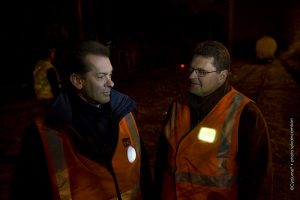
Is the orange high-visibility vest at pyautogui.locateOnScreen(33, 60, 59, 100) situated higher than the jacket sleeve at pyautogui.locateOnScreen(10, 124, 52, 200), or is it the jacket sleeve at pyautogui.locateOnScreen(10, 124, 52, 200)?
the orange high-visibility vest at pyautogui.locateOnScreen(33, 60, 59, 100)

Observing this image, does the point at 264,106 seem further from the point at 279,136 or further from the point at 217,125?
the point at 217,125

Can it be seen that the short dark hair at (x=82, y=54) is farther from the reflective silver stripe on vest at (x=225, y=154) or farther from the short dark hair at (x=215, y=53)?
the reflective silver stripe on vest at (x=225, y=154)

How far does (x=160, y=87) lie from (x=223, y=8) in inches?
1377

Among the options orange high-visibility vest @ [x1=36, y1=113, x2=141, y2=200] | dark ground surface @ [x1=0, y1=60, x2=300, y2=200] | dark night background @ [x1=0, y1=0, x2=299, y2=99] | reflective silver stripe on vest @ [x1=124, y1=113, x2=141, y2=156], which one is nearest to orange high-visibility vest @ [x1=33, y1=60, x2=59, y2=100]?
dark ground surface @ [x1=0, y1=60, x2=300, y2=200]

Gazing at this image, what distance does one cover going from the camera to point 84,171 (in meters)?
2.10

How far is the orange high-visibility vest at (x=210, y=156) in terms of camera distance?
2.50 m

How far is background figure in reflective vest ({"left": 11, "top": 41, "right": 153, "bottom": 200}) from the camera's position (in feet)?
6.59

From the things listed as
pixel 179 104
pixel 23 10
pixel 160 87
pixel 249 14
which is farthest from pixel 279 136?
pixel 249 14

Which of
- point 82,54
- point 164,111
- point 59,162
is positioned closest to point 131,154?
point 59,162

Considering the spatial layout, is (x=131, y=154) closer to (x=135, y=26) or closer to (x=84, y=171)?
(x=84, y=171)

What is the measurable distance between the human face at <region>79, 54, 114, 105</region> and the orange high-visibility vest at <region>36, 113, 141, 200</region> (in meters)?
0.25

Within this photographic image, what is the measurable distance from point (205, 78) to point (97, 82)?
35.2 inches

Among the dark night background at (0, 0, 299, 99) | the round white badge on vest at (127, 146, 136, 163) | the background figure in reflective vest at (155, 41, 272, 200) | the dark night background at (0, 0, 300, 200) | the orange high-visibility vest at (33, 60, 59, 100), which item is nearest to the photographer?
the round white badge on vest at (127, 146, 136, 163)

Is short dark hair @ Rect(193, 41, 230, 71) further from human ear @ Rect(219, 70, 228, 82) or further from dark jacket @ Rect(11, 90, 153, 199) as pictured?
dark jacket @ Rect(11, 90, 153, 199)
